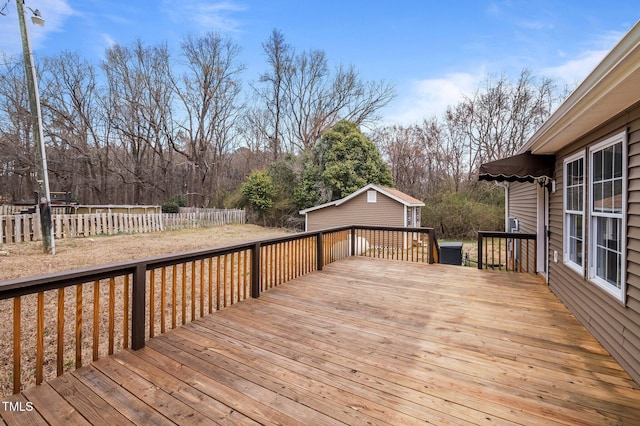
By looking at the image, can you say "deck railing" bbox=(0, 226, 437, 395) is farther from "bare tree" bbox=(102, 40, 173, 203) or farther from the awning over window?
"bare tree" bbox=(102, 40, 173, 203)

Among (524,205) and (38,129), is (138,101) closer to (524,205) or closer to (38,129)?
(38,129)

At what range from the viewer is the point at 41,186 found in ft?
26.8

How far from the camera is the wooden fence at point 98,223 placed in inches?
359

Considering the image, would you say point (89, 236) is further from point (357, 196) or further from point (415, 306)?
point (415, 306)

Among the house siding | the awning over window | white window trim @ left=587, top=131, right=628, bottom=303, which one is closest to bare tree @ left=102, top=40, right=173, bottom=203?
the house siding

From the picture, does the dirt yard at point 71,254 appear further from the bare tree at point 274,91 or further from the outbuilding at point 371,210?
the bare tree at point 274,91

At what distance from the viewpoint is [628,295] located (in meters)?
2.25

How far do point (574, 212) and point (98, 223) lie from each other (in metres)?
14.0

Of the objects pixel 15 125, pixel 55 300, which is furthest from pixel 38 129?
pixel 15 125

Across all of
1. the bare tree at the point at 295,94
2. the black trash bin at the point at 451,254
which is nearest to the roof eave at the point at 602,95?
the black trash bin at the point at 451,254

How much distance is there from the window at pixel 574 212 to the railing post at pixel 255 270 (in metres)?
3.71

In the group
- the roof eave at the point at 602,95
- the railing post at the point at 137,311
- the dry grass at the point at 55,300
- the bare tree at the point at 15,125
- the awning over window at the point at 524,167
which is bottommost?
the dry grass at the point at 55,300

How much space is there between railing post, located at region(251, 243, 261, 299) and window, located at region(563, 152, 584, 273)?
3706mm

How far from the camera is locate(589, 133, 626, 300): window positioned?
240 cm
